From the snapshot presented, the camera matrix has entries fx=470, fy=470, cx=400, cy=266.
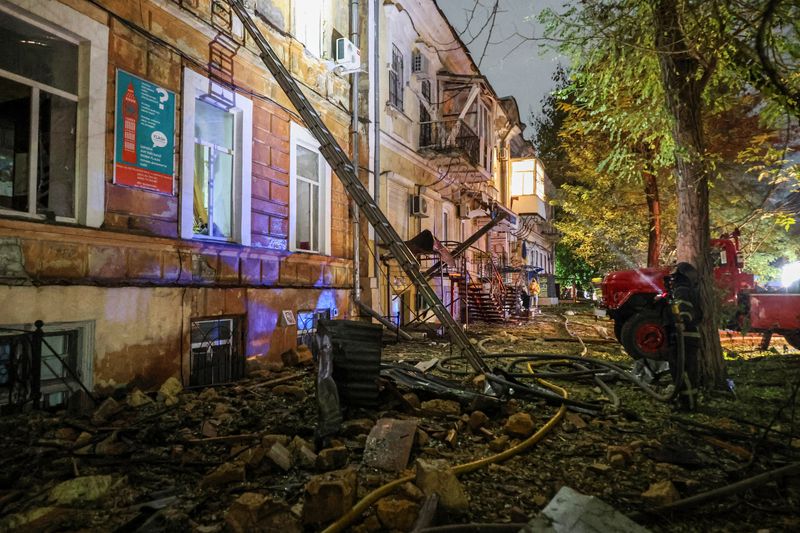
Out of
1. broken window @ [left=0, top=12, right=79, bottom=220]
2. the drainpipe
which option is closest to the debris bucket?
broken window @ [left=0, top=12, right=79, bottom=220]

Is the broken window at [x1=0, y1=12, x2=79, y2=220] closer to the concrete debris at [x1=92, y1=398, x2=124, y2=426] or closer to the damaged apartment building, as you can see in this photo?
the damaged apartment building

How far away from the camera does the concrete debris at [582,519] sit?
7.89ft

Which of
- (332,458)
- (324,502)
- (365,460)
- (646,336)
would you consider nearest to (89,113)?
(332,458)

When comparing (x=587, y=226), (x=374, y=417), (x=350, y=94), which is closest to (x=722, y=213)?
(x=587, y=226)

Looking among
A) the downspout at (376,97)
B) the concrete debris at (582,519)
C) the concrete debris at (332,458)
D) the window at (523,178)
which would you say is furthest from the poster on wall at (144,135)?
the window at (523,178)

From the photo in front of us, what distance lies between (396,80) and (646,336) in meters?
10.1

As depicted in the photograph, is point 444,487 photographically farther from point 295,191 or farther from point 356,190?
point 295,191

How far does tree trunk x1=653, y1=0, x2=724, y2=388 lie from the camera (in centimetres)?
657

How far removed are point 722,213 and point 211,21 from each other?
18.1m

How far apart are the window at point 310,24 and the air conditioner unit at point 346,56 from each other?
1.38 ft

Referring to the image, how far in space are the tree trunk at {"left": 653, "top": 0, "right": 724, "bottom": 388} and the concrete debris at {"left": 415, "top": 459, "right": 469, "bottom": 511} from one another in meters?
5.01

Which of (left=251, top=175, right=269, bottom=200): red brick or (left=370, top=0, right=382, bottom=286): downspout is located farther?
(left=370, top=0, right=382, bottom=286): downspout

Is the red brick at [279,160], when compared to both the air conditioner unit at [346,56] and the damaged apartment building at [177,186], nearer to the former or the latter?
the damaged apartment building at [177,186]

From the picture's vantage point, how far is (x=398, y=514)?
2967mm
